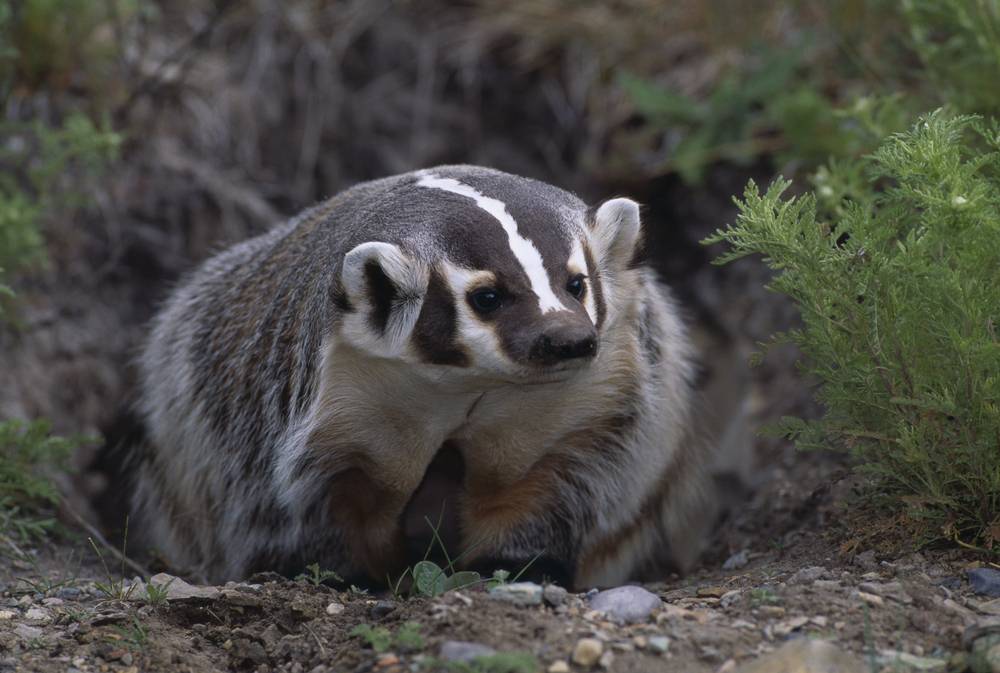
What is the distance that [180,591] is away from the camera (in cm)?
270

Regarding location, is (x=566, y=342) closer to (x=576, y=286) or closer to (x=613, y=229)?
(x=576, y=286)

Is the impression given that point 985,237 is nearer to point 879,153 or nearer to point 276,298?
point 879,153

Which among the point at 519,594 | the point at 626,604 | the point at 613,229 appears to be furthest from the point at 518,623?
the point at 613,229

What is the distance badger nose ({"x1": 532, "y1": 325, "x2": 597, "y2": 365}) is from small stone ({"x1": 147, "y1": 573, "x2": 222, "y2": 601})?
892 mm

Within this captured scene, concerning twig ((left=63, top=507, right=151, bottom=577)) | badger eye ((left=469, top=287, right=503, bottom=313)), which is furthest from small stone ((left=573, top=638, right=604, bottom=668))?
twig ((left=63, top=507, right=151, bottom=577))

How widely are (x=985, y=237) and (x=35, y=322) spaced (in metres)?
3.04

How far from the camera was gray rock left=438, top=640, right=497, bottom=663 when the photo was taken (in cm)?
207

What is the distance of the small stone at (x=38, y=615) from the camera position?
8.68 ft

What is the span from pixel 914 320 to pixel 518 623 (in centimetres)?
103

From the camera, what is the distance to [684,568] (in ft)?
13.6

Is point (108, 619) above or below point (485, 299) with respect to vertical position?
below

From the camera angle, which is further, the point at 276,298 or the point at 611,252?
the point at 276,298

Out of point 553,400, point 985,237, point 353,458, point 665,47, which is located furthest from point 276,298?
point 665,47

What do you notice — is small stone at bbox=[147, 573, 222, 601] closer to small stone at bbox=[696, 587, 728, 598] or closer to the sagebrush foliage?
small stone at bbox=[696, 587, 728, 598]
